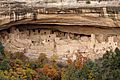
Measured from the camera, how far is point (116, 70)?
1738 cm

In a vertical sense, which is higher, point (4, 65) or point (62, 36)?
point (62, 36)

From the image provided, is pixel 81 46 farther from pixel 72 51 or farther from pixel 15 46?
pixel 15 46

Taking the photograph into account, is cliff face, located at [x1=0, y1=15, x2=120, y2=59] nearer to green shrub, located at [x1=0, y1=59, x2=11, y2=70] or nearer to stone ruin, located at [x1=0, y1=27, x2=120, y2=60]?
stone ruin, located at [x1=0, y1=27, x2=120, y2=60]

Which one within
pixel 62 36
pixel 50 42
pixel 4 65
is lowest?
pixel 4 65

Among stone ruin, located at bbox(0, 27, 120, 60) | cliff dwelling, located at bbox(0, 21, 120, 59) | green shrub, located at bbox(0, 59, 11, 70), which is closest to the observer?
green shrub, located at bbox(0, 59, 11, 70)

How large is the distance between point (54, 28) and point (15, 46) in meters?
1.49

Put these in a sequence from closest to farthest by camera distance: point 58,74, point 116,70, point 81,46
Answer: point 116,70 < point 58,74 < point 81,46

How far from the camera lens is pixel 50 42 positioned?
2038 cm

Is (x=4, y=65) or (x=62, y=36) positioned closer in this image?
(x=4, y=65)

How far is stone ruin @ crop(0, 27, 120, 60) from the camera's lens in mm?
19906

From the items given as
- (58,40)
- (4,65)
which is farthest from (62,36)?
(4,65)

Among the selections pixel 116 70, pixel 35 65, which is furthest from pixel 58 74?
pixel 116 70

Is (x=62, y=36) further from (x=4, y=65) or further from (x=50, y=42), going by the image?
(x=4, y=65)

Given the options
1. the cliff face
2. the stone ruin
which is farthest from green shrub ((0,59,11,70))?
the stone ruin
